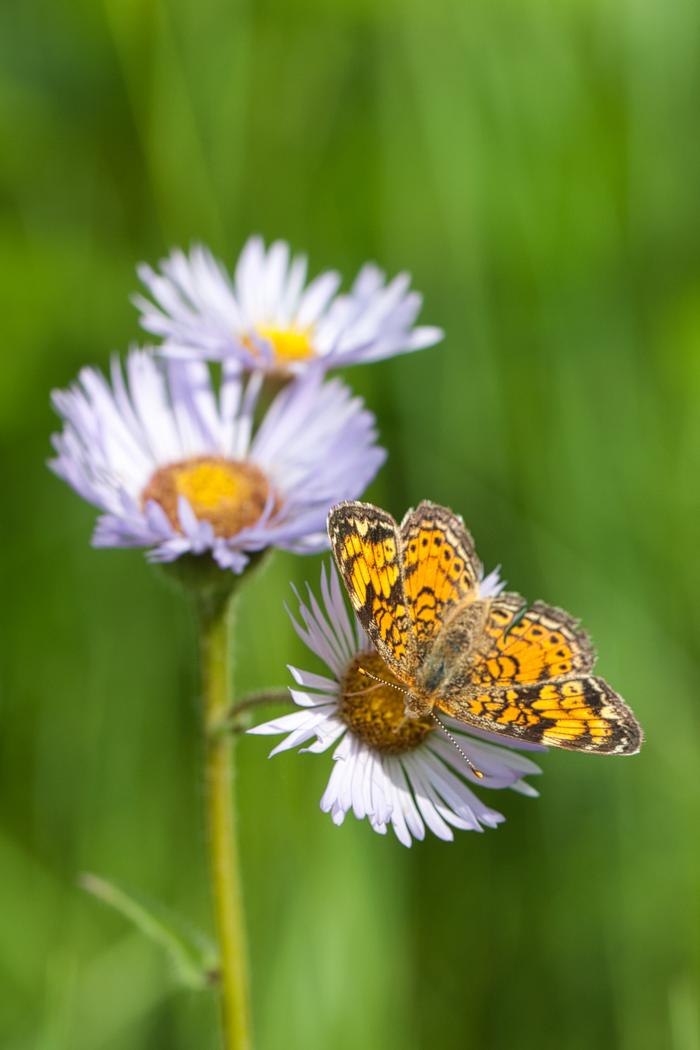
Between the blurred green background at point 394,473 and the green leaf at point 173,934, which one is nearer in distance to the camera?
the green leaf at point 173,934

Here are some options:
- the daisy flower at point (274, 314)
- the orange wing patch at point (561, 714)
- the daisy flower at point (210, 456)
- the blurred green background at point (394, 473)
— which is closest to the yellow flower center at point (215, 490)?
the daisy flower at point (210, 456)

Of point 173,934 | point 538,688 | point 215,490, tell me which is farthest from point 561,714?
point 215,490

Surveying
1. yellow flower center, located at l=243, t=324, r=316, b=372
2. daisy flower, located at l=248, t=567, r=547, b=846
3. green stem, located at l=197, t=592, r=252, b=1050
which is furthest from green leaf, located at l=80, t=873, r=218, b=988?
yellow flower center, located at l=243, t=324, r=316, b=372

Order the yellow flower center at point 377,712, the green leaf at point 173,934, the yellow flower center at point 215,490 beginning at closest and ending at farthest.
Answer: the green leaf at point 173,934
the yellow flower center at point 377,712
the yellow flower center at point 215,490

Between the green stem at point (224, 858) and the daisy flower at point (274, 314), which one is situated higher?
the daisy flower at point (274, 314)

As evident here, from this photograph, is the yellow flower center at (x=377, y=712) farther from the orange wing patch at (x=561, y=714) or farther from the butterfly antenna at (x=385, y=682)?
the orange wing patch at (x=561, y=714)

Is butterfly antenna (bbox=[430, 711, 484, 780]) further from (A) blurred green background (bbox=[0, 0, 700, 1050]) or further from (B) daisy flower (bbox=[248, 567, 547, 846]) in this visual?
(A) blurred green background (bbox=[0, 0, 700, 1050])
